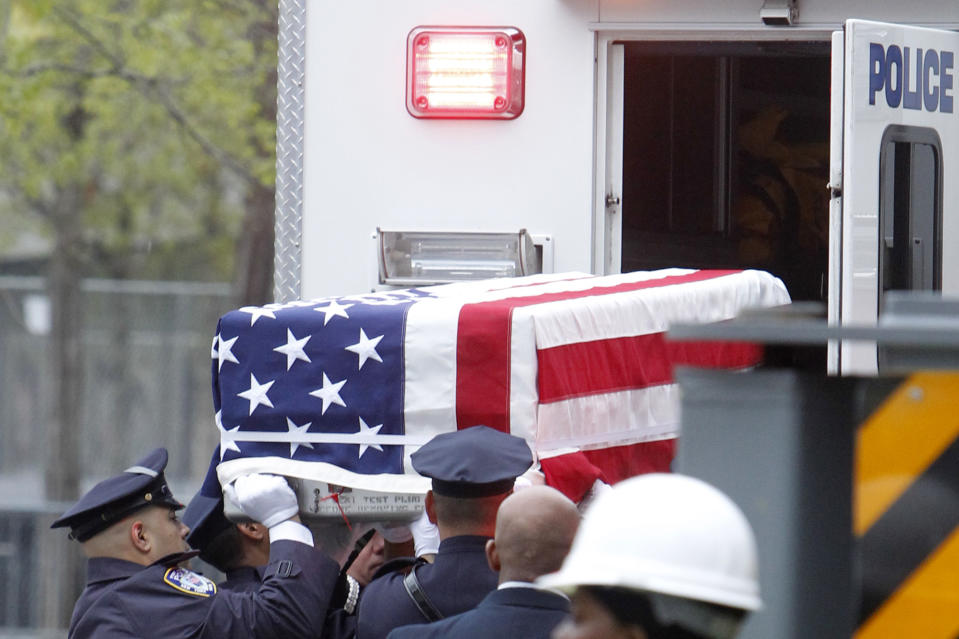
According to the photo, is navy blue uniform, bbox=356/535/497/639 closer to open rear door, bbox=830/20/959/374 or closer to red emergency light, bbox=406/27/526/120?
open rear door, bbox=830/20/959/374

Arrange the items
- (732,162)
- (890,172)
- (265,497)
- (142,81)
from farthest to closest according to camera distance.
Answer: (142,81) < (732,162) < (890,172) < (265,497)

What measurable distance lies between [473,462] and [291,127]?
182 centimetres

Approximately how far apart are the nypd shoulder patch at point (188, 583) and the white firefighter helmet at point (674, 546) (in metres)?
2.14

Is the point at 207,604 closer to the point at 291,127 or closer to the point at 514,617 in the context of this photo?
the point at 514,617

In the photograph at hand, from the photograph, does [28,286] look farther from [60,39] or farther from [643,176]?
[643,176]

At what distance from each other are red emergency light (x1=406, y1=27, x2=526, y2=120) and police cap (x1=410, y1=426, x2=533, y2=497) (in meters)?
1.50

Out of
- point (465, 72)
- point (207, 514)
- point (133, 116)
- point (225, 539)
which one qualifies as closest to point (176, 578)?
point (207, 514)

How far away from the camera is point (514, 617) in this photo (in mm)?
2914

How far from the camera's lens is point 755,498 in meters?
1.63

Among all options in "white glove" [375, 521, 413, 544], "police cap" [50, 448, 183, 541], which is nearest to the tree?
"police cap" [50, 448, 183, 541]

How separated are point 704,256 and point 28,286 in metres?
10.2

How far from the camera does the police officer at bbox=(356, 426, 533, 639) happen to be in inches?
129

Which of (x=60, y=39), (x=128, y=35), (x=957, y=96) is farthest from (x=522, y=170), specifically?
(x=60, y=39)

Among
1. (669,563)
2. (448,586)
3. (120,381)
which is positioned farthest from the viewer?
(120,381)
